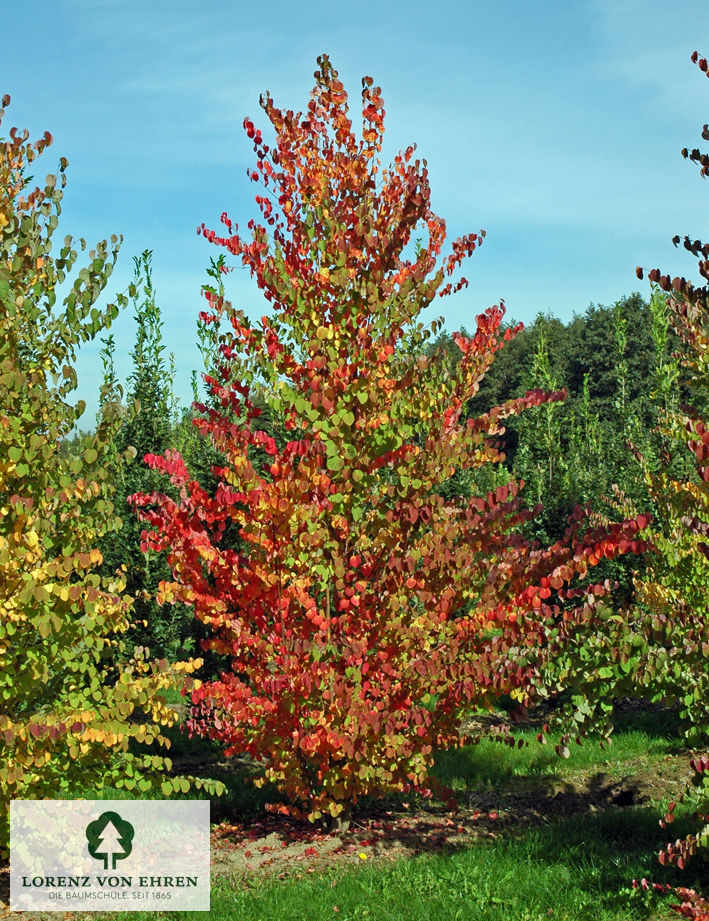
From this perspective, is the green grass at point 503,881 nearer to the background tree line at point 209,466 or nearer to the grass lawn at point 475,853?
the grass lawn at point 475,853

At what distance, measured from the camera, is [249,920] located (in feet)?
14.1

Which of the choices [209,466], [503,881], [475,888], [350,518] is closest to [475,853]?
[503,881]

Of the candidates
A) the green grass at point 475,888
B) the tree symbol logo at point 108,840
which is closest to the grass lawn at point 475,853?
the green grass at point 475,888

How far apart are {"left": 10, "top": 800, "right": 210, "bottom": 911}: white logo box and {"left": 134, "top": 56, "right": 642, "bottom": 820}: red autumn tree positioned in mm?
869

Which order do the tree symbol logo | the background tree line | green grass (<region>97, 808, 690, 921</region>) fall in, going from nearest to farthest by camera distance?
green grass (<region>97, 808, 690, 921</region>), the tree symbol logo, the background tree line

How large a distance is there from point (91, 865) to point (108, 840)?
0.72ft

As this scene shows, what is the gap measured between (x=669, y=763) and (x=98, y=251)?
735cm

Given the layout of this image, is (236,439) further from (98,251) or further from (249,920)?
(249,920)

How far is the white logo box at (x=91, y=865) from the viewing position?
14.6 ft

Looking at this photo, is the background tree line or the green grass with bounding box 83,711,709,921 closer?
the green grass with bounding box 83,711,709,921

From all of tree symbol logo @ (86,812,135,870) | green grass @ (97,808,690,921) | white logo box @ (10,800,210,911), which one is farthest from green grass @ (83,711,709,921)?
tree symbol logo @ (86,812,135,870)

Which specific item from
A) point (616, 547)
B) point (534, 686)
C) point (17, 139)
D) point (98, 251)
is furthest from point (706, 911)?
point (17, 139)

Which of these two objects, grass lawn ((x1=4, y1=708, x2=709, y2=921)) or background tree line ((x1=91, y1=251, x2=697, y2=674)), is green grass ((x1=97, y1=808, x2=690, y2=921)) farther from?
background tree line ((x1=91, y1=251, x2=697, y2=674))

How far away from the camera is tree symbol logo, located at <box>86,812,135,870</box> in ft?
16.4
